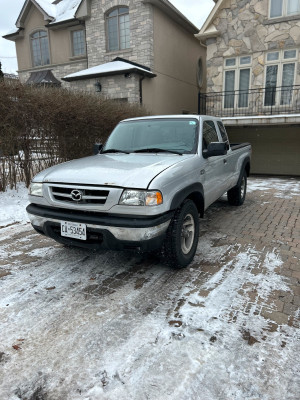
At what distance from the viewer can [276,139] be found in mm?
13633

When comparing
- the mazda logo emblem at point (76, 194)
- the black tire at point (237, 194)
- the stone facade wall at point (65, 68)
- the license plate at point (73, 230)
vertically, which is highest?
the stone facade wall at point (65, 68)

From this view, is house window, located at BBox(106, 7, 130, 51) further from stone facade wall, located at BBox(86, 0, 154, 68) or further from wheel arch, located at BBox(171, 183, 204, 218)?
wheel arch, located at BBox(171, 183, 204, 218)

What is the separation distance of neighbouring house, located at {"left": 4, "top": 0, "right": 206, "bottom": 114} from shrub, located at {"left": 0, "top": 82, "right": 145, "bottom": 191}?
582cm

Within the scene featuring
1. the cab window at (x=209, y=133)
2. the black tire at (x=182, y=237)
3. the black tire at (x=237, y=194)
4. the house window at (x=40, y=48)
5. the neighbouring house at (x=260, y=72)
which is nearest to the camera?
the black tire at (x=182, y=237)

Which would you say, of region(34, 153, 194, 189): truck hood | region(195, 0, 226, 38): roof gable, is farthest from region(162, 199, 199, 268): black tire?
region(195, 0, 226, 38): roof gable

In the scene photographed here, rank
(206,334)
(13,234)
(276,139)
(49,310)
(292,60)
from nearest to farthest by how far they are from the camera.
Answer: (206,334) → (49,310) → (13,234) → (292,60) → (276,139)

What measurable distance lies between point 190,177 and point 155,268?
3.88ft

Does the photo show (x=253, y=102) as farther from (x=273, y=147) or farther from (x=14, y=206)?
(x=14, y=206)

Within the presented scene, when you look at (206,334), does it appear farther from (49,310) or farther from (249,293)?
(49,310)

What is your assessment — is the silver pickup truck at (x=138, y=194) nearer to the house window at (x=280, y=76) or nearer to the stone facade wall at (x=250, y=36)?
the house window at (x=280, y=76)

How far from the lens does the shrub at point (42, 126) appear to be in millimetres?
6152

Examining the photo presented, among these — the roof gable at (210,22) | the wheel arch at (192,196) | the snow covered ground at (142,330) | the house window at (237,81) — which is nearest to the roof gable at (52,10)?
the roof gable at (210,22)

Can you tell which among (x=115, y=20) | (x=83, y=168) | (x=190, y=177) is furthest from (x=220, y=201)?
(x=115, y=20)

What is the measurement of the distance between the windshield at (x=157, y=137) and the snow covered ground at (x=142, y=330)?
1499 millimetres
